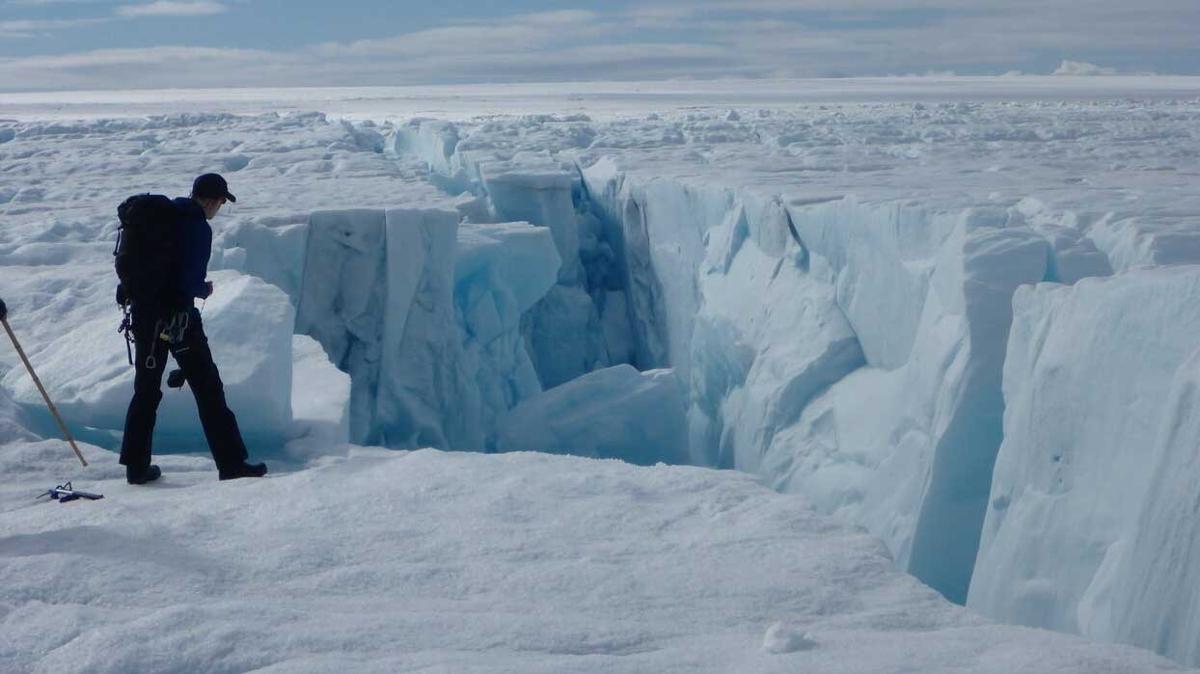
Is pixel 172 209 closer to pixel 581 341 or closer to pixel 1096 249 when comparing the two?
pixel 1096 249

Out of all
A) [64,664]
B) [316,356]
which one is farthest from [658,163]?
[64,664]

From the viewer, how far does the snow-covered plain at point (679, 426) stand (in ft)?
6.77

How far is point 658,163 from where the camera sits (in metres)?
11.0

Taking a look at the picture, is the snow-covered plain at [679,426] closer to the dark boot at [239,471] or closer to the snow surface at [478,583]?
the snow surface at [478,583]

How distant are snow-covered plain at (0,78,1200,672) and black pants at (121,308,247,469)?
168 mm

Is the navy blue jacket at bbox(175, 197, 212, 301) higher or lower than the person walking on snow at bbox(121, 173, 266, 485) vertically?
higher

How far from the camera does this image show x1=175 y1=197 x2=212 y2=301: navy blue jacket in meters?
3.09

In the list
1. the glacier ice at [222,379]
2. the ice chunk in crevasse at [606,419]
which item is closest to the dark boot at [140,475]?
the glacier ice at [222,379]

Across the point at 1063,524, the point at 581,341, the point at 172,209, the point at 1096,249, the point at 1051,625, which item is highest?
the point at 172,209

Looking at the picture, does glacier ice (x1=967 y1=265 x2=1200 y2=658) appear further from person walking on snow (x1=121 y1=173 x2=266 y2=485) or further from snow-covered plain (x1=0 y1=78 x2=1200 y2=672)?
person walking on snow (x1=121 y1=173 x2=266 y2=485)

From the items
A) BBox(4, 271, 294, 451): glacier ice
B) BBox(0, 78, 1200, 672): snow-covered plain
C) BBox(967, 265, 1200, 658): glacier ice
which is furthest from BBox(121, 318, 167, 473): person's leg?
BBox(967, 265, 1200, 658): glacier ice

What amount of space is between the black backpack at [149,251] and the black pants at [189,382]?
66 mm

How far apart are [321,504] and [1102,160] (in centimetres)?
810

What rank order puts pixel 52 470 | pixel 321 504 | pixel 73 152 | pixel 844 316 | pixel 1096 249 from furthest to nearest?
pixel 73 152 < pixel 844 316 < pixel 1096 249 < pixel 52 470 < pixel 321 504
